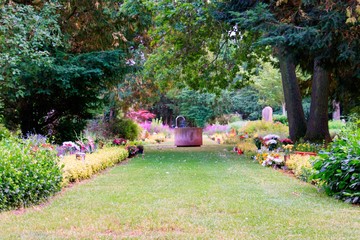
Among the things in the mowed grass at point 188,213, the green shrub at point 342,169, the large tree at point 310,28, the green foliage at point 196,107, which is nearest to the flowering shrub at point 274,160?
the mowed grass at point 188,213

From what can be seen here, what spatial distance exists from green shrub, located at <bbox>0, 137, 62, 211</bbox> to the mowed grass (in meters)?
0.23

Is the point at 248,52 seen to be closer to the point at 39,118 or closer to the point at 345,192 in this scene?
the point at 39,118

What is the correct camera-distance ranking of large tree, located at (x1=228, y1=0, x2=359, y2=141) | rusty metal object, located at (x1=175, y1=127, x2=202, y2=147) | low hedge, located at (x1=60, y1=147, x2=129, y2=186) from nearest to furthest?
low hedge, located at (x1=60, y1=147, x2=129, y2=186)
large tree, located at (x1=228, y1=0, x2=359, y2=141)
rusty metal object, located at (x1=175, y1=127, x2=202, y2=147)

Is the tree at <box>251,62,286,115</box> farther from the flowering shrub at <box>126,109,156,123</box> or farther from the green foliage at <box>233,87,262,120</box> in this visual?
the flowering shrub at <box>126,109,156,123</box>

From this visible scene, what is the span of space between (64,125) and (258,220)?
10964mm

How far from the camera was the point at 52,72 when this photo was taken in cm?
1227

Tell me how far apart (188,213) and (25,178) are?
2.31m

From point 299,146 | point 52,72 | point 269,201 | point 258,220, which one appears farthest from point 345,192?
point 52,72

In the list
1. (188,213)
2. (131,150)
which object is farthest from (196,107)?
(188,213)

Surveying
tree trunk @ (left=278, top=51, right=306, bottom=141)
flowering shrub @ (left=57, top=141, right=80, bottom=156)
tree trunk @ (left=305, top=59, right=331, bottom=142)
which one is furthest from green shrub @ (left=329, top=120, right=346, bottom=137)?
flowering shrub @ (left=57, top=141, right=80, bottom=156)

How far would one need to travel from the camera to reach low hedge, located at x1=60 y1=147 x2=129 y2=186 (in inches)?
328

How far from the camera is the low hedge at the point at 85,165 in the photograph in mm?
8325

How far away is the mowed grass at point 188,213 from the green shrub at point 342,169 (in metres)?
0.21

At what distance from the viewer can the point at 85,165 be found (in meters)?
9.23
